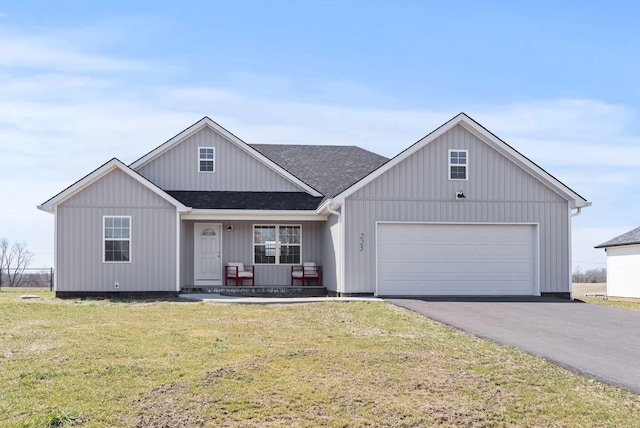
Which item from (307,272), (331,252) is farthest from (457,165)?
(307,272)

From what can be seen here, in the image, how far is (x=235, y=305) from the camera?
1736 cm

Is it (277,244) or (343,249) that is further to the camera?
(277,244)

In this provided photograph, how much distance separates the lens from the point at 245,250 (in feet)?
73.9

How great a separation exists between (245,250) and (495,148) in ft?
28.6

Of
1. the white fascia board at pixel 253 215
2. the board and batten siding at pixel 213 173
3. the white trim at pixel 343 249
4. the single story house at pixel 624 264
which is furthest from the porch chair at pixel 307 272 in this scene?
the single story house at pixel 624 264

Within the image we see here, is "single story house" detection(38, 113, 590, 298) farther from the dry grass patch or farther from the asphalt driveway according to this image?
the dry grass patch

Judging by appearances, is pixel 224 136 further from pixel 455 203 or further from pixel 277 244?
pixel 455 203

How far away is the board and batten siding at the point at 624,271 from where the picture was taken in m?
29.9

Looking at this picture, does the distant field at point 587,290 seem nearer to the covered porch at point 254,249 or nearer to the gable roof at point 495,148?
the gable roof at point 495,148

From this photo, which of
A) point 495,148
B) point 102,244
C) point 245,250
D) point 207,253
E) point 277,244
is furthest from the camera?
point 277,244

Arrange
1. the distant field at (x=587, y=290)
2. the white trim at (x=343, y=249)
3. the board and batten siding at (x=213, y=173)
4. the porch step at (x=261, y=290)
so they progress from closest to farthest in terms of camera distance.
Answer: the white trim at (x=343, y=249)
the porch step at (x=261, y=290)
the board and batten siding at (x=213, y=173)
the distant field at (x=587, y=290)

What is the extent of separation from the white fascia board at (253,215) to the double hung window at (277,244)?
1.00 metres

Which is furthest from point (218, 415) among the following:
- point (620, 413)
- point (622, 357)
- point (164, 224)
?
point (164, 224)

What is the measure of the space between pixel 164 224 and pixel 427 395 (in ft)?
46.3
